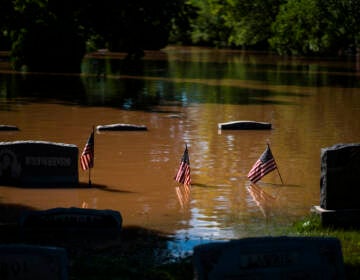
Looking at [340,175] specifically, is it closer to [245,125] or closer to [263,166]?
[263,166]

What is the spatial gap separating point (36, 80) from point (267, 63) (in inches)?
1100

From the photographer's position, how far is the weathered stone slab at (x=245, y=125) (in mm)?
28094

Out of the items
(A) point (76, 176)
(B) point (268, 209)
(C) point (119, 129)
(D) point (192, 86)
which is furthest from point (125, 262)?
(D) point (192, 86)

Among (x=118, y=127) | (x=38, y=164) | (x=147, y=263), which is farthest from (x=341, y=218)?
(x=118, y=127)

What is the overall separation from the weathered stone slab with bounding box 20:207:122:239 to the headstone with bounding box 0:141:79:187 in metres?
4.82

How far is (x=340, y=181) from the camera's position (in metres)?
14.3

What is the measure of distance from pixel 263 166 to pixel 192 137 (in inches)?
329

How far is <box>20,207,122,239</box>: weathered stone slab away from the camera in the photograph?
1327 centimetres

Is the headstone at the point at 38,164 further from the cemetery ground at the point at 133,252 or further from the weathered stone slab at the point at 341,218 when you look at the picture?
the weathered stone slab at the point at 341,218

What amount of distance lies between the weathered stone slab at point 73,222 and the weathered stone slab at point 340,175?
3437mm

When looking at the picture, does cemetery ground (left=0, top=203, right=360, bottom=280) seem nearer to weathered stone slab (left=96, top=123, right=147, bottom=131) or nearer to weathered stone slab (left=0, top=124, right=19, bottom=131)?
weathered stone slab (left=0, top=124, right=19, bottom=131)

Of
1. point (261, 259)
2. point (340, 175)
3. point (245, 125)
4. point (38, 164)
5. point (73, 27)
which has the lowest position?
point (245, 125)

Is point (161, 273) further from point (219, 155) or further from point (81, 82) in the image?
point (81, 82)

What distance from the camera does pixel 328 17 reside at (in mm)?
66750
